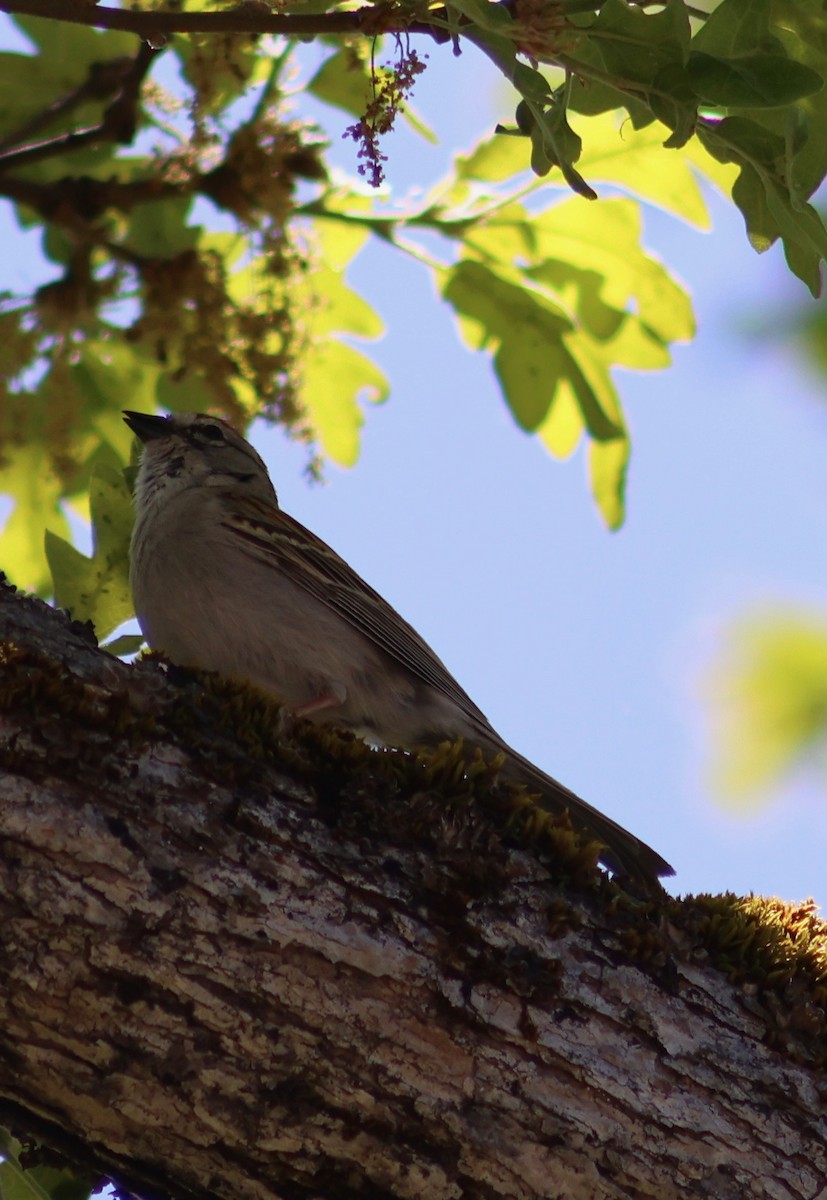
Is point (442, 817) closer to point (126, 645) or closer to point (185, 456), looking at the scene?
point (126, 645)

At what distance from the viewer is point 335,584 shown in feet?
19.1

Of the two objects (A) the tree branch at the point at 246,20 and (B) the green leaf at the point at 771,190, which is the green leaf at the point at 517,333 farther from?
(B) the green leaf at the point at 771,190

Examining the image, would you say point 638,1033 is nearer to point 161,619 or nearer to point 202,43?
point 161,619

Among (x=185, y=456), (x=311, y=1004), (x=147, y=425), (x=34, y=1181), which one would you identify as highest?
(x=185, y=456)

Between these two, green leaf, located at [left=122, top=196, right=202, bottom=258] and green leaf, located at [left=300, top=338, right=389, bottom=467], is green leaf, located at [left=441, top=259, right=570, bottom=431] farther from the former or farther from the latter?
green leaf, located at [left=122, top=196, right=202, bottom=258]

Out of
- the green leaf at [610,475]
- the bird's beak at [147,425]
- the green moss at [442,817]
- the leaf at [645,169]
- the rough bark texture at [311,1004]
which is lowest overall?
the rough bark texture at [311,1004]

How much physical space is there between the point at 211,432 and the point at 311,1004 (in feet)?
13.0

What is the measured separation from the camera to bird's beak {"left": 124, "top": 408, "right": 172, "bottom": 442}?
5.91 metres

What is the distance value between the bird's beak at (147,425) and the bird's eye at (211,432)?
34 centimetres

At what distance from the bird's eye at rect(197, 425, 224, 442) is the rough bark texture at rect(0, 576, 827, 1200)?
3170mm

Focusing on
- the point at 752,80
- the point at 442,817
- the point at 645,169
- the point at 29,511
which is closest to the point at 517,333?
the point at 645,169

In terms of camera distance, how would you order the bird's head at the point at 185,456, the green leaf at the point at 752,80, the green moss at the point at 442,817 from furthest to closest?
the bird's head at the point at 185,456 < the green moss at the point at 442,817 < the green leaf at the point at 752,80

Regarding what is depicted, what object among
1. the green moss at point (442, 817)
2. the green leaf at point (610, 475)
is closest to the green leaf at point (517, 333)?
the green leaf at point (610, 475)

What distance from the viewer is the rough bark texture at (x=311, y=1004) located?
306cm
